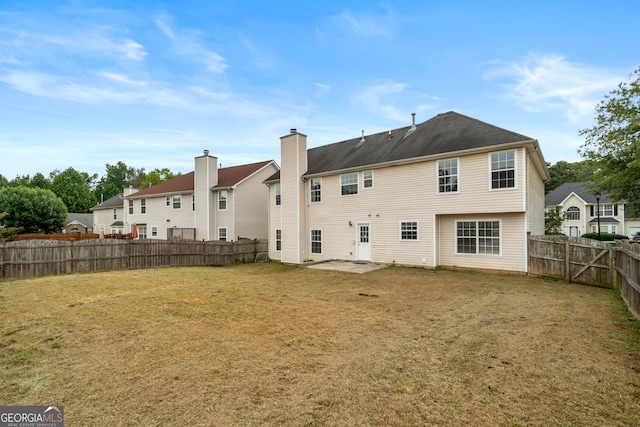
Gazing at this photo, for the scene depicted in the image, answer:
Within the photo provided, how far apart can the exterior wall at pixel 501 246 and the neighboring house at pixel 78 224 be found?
167ft

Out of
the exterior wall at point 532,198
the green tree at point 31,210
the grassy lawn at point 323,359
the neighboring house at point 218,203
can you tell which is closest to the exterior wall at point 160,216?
the neighboring house at point 218,203

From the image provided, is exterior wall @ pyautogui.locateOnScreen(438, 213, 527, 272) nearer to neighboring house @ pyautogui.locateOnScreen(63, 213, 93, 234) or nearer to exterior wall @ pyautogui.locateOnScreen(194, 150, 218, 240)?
exterior wall @ pyautogui.locateOnScreen(194, 150, 218, 240)

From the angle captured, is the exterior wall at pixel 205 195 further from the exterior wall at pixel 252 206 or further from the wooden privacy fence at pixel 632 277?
the wooden privacy fence at pixel 632 277

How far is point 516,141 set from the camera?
12.1 meters

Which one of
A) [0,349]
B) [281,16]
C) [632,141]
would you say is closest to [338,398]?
[0,349]

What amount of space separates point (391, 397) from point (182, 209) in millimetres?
26121

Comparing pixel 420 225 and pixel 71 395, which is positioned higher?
pixel 420 225

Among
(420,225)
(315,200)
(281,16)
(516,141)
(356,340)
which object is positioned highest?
(281,16)

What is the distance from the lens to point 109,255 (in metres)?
15.0

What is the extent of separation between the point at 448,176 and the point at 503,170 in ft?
7.18

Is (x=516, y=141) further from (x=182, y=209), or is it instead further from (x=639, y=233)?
(x=639, y=233)

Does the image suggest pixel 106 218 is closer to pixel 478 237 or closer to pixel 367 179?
pixel 367 179

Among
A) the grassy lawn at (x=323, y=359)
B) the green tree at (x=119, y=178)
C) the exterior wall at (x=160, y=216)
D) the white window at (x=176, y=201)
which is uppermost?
the green tree at (x=119, y=178)

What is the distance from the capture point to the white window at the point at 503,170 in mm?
12422
